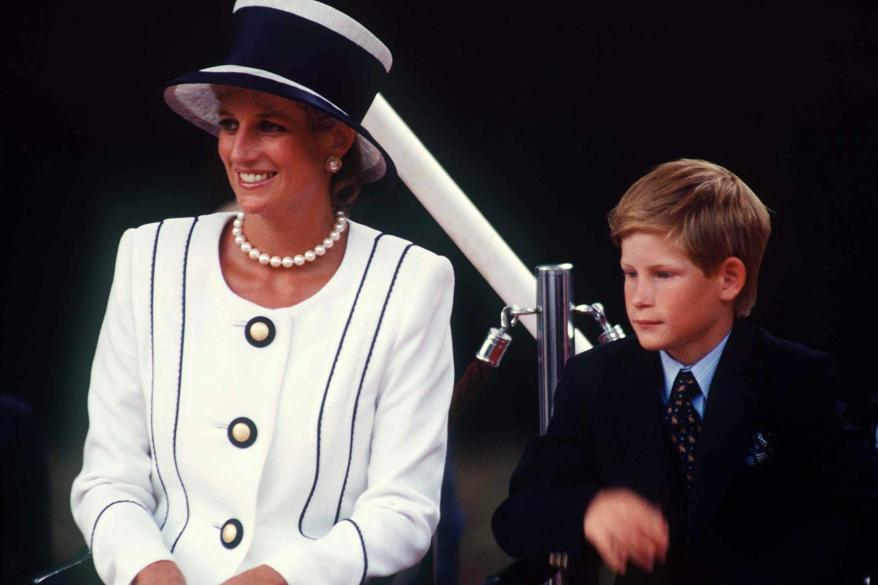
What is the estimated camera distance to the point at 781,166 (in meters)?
2.32

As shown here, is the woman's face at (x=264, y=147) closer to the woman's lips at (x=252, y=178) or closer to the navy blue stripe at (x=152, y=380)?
the woman's lips at (x=252, y=178)

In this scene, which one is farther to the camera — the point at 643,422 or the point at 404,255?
the point at 404,255

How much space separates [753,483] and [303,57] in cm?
91

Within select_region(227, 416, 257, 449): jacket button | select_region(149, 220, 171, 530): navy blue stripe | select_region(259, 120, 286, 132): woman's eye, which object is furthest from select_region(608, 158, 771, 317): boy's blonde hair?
select_region(149, 220, 171, 530): navy blue stripe

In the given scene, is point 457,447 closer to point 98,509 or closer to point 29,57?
point 98,509

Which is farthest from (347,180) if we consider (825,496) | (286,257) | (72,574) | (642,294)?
(825,496)

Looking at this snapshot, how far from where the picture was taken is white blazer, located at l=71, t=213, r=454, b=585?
2.00m

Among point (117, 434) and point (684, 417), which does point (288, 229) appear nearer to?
point (117, 434)

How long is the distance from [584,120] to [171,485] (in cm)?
97

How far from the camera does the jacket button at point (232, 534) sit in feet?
6.55

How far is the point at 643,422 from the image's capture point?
1951 mm

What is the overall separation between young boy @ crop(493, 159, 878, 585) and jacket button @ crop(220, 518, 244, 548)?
1.38 feet

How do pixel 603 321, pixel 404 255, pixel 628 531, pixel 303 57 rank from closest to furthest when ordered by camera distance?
pixel 628 531
pixel 303 57
pixel 404 255
pixel 603 321

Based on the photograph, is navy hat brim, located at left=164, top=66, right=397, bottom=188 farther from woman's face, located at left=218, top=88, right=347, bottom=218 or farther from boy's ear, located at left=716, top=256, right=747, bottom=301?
boy's ear, located at left=716, top=256, right=747, bottom=301
